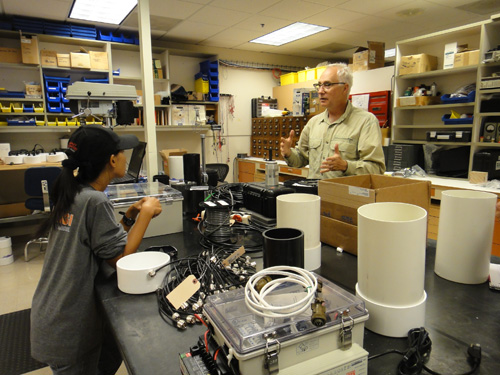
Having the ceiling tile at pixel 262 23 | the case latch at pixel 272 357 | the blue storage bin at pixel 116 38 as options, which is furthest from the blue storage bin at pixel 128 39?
the case latch at pixel 272 357

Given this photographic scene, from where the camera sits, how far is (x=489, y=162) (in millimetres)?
3111

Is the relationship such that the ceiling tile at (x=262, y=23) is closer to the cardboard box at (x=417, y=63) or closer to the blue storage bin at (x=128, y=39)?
the blue storage bin at (x=128, y=39)

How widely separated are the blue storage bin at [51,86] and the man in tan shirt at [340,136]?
3472 mm

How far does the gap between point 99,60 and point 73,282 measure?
13.9 ft

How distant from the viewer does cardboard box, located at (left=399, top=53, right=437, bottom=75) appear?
361cm

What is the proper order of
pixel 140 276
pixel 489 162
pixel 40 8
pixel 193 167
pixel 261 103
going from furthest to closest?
pixel 261 103, pixel 40 8, pixel 489 162, pixel 193 167, pixel 140 276

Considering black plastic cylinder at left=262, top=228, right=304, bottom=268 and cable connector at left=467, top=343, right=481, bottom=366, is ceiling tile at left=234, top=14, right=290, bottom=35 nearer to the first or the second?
black plastic cylinder at left=262, top=228, right=304, bottom=268

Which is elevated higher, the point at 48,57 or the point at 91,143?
the point at 48,57

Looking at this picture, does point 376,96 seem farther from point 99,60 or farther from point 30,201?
point 30,201

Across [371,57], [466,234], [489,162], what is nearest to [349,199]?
[466,234]

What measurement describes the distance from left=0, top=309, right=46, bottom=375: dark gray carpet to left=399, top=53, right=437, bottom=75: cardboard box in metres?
4.16

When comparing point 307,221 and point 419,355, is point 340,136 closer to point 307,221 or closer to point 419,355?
point 307,221

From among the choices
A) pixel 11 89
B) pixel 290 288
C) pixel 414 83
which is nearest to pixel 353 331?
pixel 290 288

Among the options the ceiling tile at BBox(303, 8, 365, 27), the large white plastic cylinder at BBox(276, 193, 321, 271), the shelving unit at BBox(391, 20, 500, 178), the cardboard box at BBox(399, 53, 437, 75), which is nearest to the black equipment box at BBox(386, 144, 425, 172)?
the shelving unit at BBox(391, 20, 500, 178)
